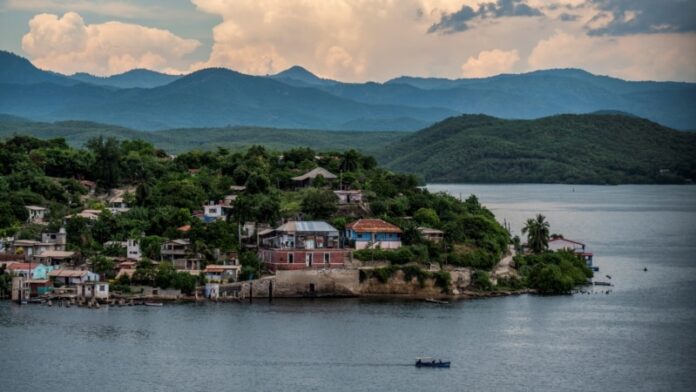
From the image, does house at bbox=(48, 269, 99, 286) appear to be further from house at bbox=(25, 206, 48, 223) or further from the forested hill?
A: the forested hill

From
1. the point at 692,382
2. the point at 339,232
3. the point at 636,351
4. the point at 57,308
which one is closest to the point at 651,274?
the point at 339,232

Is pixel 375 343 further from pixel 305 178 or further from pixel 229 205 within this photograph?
pixel 305 178

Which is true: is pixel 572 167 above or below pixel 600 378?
above

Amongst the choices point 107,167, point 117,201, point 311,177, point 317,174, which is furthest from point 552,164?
point 117,201

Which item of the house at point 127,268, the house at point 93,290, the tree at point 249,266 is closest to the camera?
the house at point 93,290

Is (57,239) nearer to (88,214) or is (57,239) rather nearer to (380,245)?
(88,214)

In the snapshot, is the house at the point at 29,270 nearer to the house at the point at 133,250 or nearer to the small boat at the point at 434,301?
the house at the point at 133,250

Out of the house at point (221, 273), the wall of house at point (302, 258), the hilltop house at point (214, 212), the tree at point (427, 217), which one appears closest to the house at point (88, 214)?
the hilltop house at point (214, 212)

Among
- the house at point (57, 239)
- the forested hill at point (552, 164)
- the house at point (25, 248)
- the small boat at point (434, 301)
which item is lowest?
the small boat at point (434, 301)
